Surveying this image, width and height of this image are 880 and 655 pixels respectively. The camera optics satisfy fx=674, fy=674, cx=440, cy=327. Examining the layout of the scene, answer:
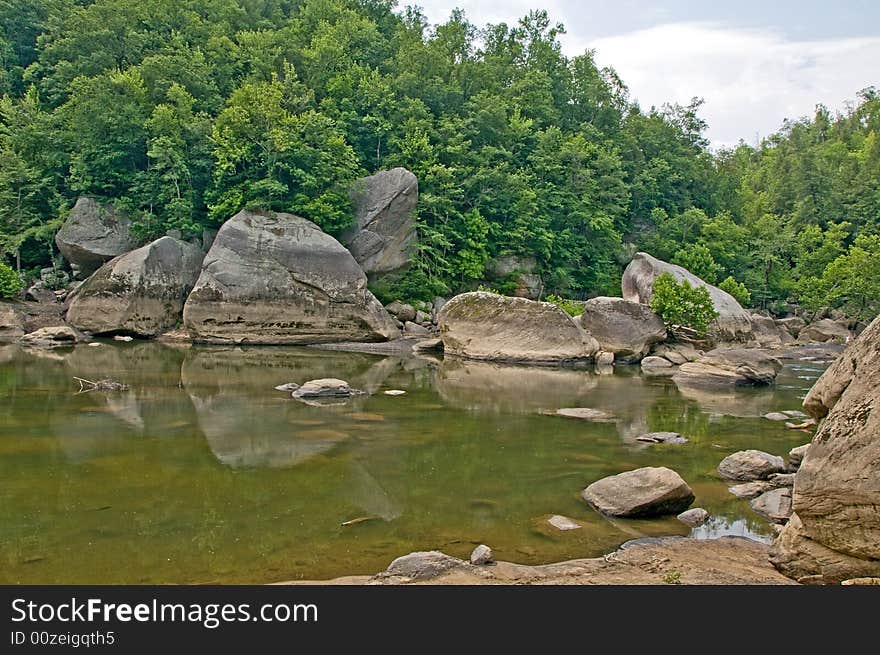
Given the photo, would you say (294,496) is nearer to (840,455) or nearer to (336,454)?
(336,454)

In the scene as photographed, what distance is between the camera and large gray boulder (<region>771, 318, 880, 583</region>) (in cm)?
589

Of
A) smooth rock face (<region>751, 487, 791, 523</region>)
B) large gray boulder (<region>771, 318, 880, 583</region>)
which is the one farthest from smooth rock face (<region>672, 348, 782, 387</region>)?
large gray boulder (<region>771, 318, 880, 583</region>)

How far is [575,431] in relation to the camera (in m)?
13.7

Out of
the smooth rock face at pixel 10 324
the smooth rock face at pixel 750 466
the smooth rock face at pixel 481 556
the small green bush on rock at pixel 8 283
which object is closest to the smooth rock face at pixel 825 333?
the smooth rock face at pixel 750 466

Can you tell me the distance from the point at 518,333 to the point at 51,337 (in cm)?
1775

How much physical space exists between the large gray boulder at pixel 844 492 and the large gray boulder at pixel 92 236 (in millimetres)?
31524

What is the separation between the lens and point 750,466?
10617mm

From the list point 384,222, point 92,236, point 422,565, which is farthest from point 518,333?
point 92,236

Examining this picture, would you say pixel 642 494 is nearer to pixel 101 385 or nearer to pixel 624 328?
pixel 101 385

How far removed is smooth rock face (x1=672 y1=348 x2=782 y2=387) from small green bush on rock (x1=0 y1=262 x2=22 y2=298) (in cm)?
2729

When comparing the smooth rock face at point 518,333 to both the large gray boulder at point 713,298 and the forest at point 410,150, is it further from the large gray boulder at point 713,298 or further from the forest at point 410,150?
the forest at point 410,150

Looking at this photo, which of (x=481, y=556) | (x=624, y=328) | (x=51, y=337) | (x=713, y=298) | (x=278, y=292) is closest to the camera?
(x=481, y=556)
